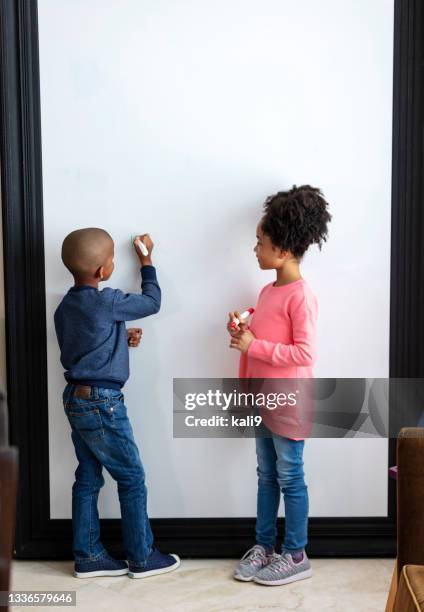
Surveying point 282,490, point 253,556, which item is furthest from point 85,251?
point 253,556

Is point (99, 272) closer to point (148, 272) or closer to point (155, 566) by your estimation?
point (148, 272)

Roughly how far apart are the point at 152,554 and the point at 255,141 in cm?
136

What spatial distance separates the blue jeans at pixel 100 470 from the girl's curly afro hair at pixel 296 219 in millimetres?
693

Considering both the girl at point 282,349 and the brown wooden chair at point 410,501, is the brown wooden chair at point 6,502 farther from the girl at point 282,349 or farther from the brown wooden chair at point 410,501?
the girl at point 282,349

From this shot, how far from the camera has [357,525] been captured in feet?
7.70

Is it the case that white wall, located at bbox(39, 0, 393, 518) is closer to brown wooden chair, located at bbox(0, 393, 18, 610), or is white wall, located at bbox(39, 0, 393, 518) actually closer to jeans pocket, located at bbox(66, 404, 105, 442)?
jeans pocket, located at bbox(66, 404, 105, 442)

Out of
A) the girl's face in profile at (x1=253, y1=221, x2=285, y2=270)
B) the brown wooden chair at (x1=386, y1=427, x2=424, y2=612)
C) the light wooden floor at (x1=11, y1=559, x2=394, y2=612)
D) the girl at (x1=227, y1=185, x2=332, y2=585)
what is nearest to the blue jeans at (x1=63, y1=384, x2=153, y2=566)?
the light wooden floor at (x1=11, y1=559, x2=394, y2=612)

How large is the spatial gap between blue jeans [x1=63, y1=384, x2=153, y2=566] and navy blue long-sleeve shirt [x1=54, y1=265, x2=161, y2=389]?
0.05m

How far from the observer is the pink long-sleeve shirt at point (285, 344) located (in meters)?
2.10

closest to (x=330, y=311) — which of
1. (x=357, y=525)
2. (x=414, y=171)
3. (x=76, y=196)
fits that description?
(x=414, y=171)

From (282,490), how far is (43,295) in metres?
0.98

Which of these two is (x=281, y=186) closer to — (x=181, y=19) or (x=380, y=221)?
(x=380, y=221)

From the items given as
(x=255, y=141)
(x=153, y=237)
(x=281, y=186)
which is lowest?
(x=153, y=237)

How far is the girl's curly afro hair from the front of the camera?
2113 mm
